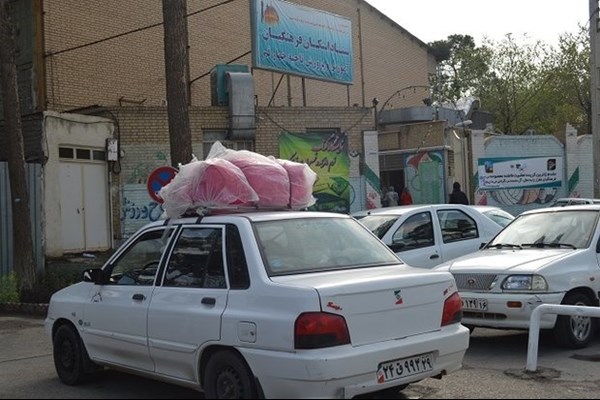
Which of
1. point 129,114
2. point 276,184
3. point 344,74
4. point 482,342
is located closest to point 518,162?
point 344,74

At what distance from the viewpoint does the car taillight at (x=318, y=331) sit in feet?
14.8

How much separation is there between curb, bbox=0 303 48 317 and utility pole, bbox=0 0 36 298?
27.7 inches

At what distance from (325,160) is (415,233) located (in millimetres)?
10056

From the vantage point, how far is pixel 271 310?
15.4ft

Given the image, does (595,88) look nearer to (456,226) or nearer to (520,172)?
(520,172)

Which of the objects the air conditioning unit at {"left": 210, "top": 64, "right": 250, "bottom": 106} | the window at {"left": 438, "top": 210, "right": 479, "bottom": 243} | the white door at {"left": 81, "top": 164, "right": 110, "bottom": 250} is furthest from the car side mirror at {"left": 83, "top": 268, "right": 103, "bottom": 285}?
the air conditioning unit at {"left": 210, "top": 64, "right": 250, "bottom": 106}

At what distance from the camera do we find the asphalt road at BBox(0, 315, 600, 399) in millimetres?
5902

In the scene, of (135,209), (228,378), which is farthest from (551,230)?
(135,209)

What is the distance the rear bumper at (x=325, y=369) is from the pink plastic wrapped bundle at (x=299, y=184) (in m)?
1.82

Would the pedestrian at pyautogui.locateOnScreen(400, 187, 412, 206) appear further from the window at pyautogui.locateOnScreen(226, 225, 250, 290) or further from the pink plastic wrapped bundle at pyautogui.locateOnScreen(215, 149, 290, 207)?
the window at pyautogui.locateOnScreen(226, 225, 250, 290)

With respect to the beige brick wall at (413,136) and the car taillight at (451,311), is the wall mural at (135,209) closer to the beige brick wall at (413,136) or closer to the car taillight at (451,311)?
the beige brick wall at (413,136)

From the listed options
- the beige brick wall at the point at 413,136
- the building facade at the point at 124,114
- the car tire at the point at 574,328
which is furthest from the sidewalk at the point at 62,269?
the beige brick wall at the point at 413,136

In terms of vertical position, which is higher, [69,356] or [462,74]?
[462,74]

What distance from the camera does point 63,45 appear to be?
2022cm
